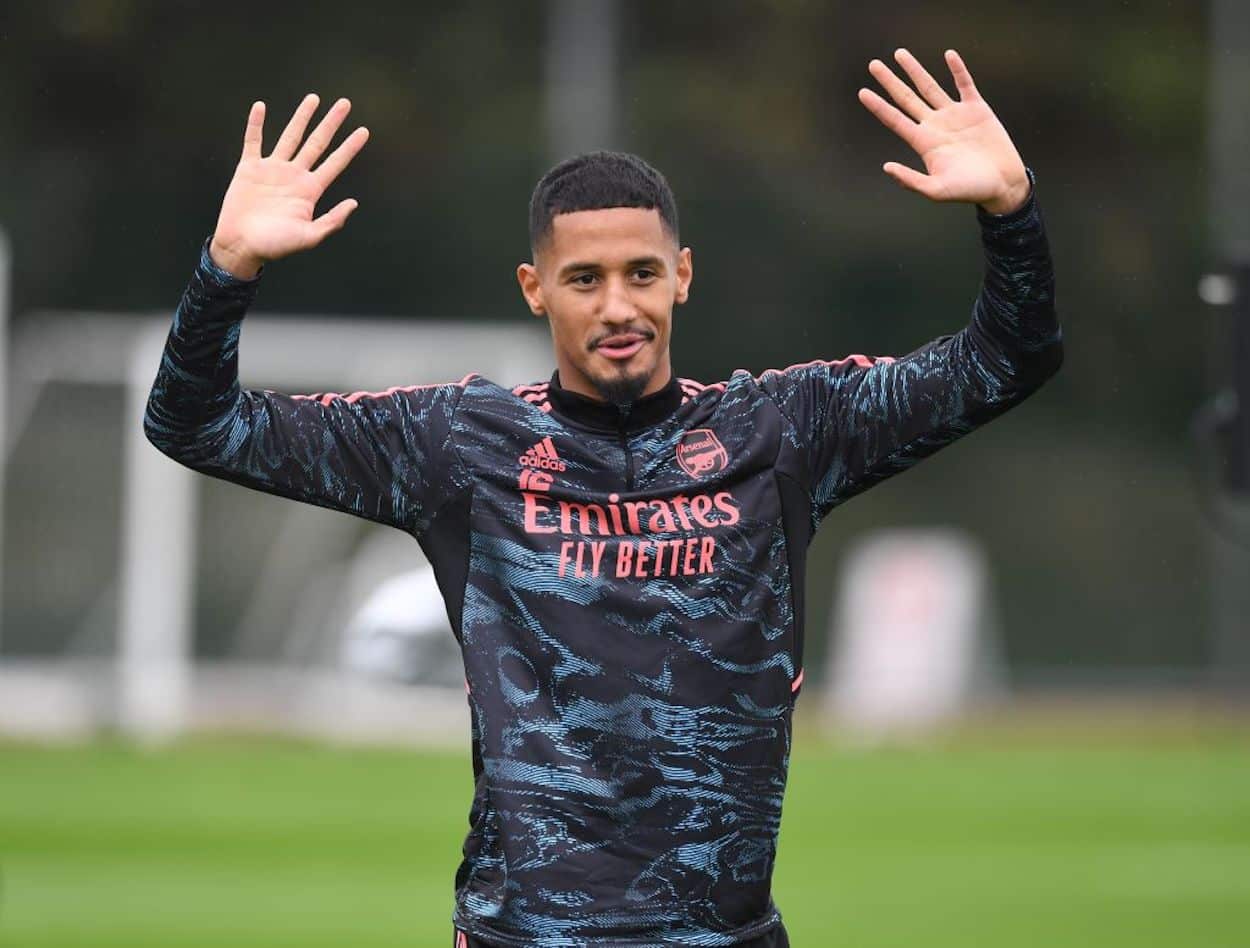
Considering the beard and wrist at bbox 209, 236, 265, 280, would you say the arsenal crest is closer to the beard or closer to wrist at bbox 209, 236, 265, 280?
the beard

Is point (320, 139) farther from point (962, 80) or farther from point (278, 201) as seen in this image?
point (962, 80)

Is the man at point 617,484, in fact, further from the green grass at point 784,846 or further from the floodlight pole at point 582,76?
the floodlight pole at point 582,76

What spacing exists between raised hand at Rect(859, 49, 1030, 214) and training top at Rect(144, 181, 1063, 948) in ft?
0.21

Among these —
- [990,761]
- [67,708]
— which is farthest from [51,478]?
[990,761]

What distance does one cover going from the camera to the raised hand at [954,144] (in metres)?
3.65

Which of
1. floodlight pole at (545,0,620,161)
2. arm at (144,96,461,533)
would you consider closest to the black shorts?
arm at (144,96,461,533)

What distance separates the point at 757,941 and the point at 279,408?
46.2 inches

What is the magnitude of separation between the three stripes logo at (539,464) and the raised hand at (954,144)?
723 millimetres

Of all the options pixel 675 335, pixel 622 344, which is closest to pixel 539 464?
pixel 622 344

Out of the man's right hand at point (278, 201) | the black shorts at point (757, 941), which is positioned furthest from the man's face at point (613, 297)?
the black shorts at point (757, 941)

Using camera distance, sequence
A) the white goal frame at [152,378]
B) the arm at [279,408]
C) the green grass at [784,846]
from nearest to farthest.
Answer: the arm at [279,408], the green grass at [784,846], the white goal frame at [152,378]

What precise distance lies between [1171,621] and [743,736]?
1572cm

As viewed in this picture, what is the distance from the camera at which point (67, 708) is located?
16688 mm

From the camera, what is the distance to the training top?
11.5 ft
